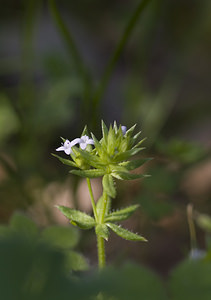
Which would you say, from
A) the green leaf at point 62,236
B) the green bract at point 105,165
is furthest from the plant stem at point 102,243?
the green leaf at point 62,236

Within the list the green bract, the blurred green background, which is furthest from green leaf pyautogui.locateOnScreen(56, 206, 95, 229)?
the blurred green background

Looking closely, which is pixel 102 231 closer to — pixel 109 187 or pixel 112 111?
pixel 109 187

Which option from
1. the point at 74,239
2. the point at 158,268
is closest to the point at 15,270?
the point at 74,239

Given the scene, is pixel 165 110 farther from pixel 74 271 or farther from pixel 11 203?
pixel 74 271

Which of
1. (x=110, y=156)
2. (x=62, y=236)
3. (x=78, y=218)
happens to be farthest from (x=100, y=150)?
(x=62, y=236)

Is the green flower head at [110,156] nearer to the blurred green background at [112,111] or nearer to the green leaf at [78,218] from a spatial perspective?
the green leaf at [78,218]

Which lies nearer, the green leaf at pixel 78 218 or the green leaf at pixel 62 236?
the green leaf at pixel 78 218

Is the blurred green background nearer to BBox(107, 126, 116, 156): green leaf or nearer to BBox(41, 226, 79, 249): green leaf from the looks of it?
BBox(41, 226, 79, 249): green leaf
